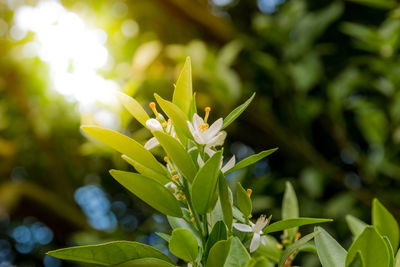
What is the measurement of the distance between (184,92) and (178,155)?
2.5 inches

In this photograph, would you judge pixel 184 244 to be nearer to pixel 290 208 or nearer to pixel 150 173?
pixel 150 173

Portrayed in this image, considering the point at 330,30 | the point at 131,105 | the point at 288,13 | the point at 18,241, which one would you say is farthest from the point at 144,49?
the point at 18,241

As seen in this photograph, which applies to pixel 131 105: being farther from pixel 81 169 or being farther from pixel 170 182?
pixel 81 169

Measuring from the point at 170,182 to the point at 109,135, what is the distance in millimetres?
75

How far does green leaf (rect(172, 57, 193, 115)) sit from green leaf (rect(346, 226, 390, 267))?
0.56 feet

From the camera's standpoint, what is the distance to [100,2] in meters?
1.45

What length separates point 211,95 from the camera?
1.26 m

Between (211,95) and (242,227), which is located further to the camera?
(211,95)

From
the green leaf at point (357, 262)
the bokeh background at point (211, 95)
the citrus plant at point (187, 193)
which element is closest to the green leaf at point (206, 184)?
the citrus plant at point (187, 193)

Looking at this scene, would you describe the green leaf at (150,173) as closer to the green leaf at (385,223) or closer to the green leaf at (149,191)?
the green leaf at (149,191)

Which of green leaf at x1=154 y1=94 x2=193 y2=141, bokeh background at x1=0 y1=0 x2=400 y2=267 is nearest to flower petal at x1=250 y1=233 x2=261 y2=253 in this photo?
green leaf at x1=154 y1=94 x2=193 y2=141

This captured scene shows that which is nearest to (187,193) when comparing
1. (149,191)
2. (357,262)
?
(149,191)

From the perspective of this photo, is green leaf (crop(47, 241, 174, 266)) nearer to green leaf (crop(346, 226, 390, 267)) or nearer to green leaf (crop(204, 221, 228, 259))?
green leaf (crop(204, 221, 228, 259))

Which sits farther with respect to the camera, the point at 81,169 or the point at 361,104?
the point at 81,169
